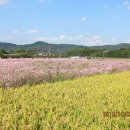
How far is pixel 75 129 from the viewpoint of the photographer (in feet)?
22.9

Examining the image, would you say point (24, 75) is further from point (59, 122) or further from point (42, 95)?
point (59, 122)

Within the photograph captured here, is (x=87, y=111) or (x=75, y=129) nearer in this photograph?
(x=75, y=129)

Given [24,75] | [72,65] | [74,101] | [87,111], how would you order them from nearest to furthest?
[87,111], [74,101], [24,75], [72,65]

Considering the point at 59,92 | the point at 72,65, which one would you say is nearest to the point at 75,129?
the point at 59,92

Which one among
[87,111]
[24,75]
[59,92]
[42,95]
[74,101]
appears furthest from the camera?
[24,75]

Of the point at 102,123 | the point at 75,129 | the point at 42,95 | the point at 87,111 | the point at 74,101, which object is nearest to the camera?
the point at 75,129

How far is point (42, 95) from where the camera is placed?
10.8 m

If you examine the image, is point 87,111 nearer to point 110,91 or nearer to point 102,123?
point 102,123

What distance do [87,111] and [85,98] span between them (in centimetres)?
199

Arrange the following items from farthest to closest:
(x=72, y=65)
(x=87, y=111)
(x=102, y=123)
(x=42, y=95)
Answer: (x=72, y=65)
(x=42, y=95)
(x=87, y=111)
(x=102, y=123)

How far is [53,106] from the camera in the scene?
884 centimetres

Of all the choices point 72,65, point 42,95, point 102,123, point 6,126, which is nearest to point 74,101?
point 42,95

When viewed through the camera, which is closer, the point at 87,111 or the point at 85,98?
the point at 87,111

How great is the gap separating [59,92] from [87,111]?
328 centimetres
